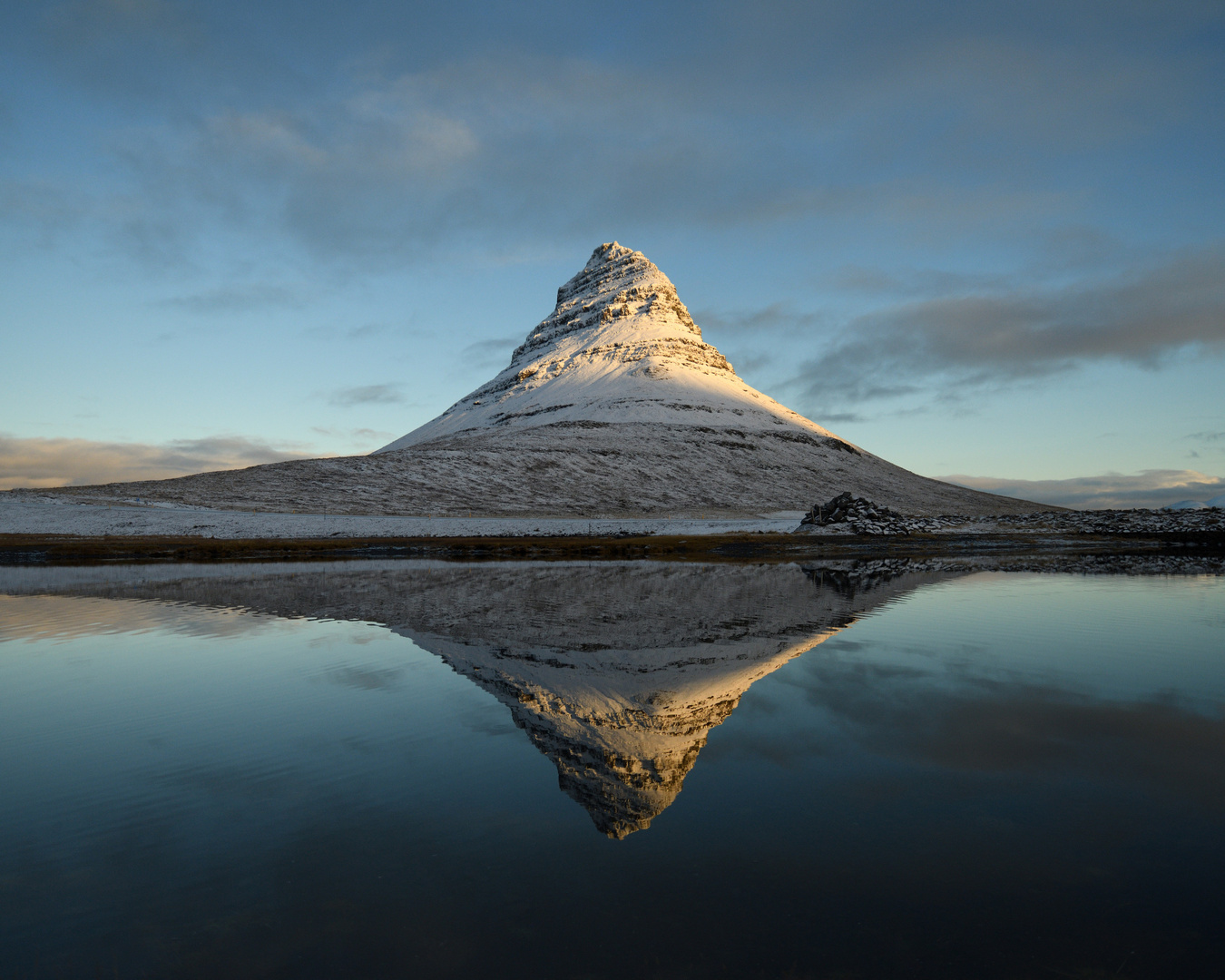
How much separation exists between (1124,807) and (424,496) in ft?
292

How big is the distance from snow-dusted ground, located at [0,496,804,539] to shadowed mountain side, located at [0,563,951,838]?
77.3 ft

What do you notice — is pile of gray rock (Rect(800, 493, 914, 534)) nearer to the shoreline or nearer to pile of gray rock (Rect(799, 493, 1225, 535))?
pile of gray rock (Rect(799, 493, 1225, 535))

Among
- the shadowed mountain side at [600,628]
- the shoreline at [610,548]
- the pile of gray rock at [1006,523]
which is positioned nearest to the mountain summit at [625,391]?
the pile of gray rock at [1006,523]

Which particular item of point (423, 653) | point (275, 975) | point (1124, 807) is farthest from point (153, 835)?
point (1124, 807)

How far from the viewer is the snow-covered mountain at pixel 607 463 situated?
88.8 meters

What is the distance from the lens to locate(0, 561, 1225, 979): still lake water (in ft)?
17.2

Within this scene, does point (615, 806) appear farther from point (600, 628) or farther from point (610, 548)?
point (610, 548)

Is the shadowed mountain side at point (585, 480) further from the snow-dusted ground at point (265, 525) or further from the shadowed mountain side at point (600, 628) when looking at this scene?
the shadowed mountain side at point (600, 628)

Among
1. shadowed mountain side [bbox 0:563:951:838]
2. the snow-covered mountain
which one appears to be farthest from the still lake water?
the snow-covered mountain

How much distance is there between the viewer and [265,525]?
65312 mm

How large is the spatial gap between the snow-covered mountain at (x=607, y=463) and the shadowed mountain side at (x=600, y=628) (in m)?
47.8

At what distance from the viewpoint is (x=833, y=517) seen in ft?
228

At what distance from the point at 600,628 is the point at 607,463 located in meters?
102

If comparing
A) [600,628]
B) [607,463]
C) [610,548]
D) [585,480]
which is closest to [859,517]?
[610,548]
